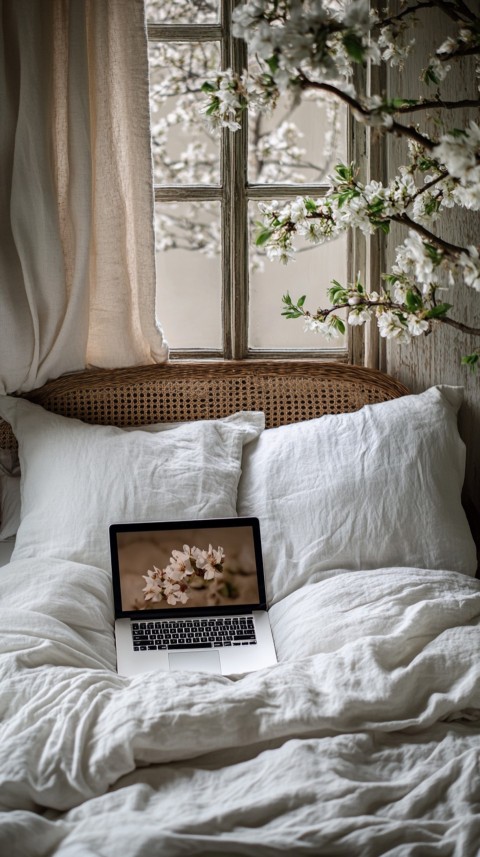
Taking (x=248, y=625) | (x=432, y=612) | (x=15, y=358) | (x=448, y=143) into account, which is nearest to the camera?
(x=448, y=143)

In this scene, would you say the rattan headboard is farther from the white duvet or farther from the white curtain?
the white duvet

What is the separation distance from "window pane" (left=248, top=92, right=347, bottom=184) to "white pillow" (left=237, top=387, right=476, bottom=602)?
70 cm

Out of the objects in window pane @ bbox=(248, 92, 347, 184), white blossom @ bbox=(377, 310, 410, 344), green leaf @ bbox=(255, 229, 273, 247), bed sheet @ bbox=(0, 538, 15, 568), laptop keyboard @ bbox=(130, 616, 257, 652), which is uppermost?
window pane @ bbox=(248, 92, 347, 184)

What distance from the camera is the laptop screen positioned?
5.98 feet

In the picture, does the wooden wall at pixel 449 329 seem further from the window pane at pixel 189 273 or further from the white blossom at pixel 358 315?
Answer: the white blossom at pixel 358 315

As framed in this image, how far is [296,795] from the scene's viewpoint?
1181 mm

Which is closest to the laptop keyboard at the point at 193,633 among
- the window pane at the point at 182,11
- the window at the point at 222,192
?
the window at the point at 222,192

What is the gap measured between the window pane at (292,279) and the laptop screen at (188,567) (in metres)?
0.74

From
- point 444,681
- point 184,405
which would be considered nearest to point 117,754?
point 444,681

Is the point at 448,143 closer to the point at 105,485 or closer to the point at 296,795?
the point at 296,795

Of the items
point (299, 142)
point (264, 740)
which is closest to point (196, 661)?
point (264, 740)

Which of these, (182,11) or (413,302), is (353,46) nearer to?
(413,302)

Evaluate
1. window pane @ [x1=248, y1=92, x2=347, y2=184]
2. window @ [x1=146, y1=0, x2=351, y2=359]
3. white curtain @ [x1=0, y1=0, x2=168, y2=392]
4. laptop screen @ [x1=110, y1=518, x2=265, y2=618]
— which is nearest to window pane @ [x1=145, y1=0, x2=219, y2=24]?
window @ [x1=146, y1=0, x2=351, y2=359]

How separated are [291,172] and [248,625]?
1.22 metres
